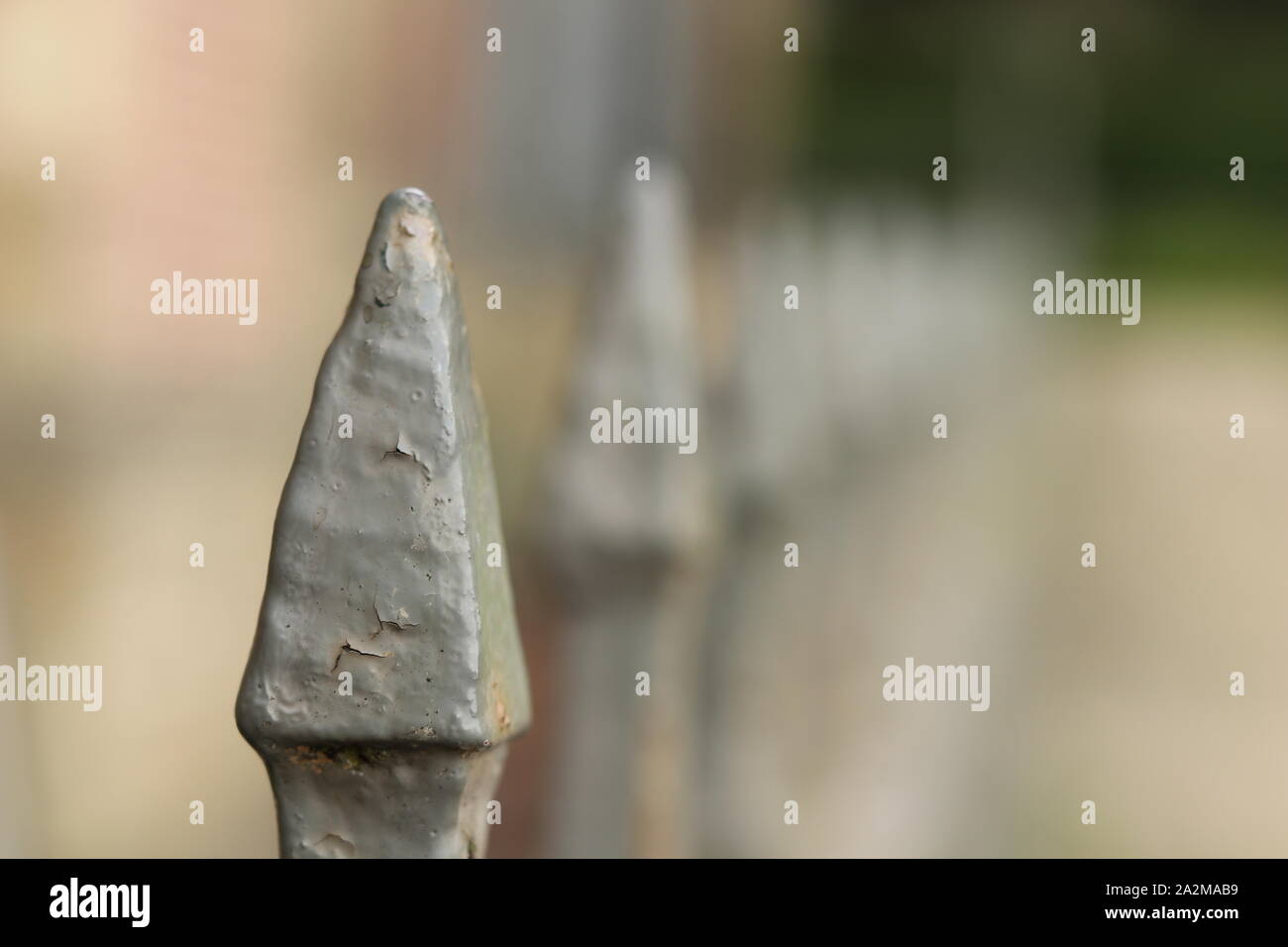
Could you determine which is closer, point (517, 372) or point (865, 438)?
point (517, 372)

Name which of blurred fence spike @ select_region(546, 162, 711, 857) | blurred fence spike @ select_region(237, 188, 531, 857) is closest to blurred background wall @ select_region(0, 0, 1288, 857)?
blurred fence spike @ select_region(546, 162, 711, 857)

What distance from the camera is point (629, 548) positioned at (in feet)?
8.38

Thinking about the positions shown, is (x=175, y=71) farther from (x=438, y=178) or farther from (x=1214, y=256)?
(x=1214, y=256)

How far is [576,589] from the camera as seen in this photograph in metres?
2.60

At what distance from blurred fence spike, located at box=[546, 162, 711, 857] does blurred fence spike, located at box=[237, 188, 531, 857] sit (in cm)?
124

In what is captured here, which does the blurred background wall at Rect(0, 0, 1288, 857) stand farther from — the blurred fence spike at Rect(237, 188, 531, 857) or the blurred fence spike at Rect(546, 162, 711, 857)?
the blurred fence spike at Rect(237, 188, 531, 857)

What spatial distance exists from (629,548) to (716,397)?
94 centimetres

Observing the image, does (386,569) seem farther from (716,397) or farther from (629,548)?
(716,397)

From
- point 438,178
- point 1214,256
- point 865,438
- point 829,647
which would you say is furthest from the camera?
point 1214,256

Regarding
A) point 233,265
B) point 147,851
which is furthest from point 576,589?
point 233,265

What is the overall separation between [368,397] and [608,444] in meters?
1.25

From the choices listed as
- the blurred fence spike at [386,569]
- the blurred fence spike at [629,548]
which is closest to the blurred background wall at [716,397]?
the blurred fence spike at [629,548]

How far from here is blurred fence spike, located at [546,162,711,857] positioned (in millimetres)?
2537

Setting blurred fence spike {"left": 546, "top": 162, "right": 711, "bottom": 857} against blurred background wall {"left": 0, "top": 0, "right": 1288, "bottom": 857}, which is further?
blurred background wall {"left": 0, "top": 0, "right": 1288, "bottom": 857}
